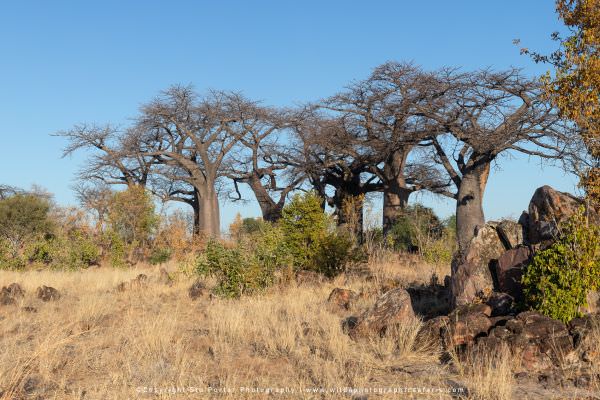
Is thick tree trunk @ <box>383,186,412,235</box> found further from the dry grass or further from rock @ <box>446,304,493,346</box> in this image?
rock @ <box>446,304,493,346</box>

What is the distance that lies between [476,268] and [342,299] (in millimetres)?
2331

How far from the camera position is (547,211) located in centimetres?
773

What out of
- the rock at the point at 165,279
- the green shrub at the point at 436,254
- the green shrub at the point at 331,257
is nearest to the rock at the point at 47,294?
the rock at the point at 165,279

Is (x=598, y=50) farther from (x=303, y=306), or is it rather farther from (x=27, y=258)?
(x=27, y=258)

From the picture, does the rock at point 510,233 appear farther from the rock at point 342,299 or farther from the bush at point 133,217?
the bush at point 133,217

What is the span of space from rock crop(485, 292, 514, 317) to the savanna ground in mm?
826

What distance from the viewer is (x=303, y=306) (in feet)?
29.9

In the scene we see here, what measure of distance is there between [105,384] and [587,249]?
15.3 ft

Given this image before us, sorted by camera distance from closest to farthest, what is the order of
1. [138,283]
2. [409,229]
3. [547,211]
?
1. [547,211]
2. [138,283]
3. [409,229]

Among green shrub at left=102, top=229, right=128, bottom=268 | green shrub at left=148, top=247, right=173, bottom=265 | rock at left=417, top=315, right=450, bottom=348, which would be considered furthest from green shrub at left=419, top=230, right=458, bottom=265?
green shrub at left=102, top=229, right=128, bottom=268

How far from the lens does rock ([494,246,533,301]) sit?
720cm

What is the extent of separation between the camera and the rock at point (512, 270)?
720cm

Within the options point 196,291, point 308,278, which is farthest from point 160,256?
point 308,278

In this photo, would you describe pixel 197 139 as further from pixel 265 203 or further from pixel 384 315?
pixel 384 315
